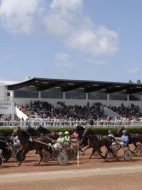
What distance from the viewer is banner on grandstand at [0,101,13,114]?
2050 inches

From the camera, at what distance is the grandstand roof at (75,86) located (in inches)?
2323

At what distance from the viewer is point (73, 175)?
63.5 feet

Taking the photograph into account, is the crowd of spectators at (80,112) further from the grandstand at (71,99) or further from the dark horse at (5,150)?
the dark horse at (5,150)

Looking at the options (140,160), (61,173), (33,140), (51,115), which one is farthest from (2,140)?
(51,115)

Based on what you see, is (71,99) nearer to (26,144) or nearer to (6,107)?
(6,107)

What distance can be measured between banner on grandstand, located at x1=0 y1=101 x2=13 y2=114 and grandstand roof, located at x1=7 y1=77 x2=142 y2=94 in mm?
Answer: 6075

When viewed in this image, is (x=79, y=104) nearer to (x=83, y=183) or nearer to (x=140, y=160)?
(x=140, y=160)

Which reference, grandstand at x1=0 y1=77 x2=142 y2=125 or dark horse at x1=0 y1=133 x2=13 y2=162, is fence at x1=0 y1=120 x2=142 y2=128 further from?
dark horse at x1=0 y1=133 x2=13 y2=162

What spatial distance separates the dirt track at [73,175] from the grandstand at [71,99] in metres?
28.1

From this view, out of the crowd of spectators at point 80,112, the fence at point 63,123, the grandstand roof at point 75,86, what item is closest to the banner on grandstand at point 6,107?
the crowd of spectators at point 80,112

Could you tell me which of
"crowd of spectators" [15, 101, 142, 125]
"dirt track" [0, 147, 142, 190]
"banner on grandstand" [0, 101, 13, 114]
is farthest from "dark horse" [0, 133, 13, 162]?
"banner on grandstand" [0, 101, 13, 114]

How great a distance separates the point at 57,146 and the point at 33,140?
1238 millimetres

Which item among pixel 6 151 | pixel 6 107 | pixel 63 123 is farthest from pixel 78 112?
pixel 6 151

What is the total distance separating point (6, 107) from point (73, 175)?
33.9 m
